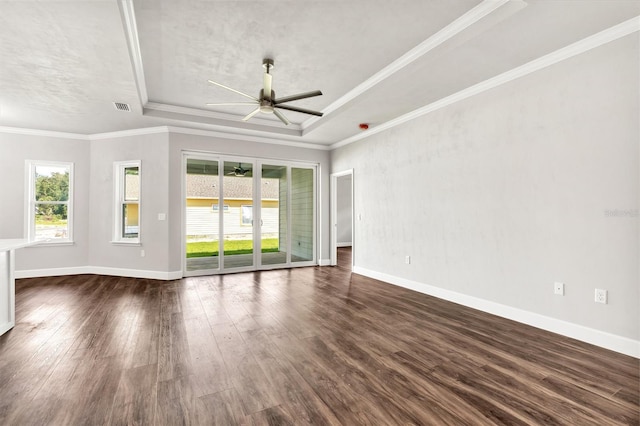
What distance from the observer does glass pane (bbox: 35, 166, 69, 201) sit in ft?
19.2

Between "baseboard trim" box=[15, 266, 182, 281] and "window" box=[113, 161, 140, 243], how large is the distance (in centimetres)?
64

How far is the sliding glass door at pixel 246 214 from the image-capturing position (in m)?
5.97

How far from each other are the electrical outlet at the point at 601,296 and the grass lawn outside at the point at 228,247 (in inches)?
208

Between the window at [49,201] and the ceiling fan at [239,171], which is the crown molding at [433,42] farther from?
the window at [49,201]

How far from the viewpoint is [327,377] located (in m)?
2.24

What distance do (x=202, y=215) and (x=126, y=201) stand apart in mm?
1555

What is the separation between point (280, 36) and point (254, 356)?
3170mm

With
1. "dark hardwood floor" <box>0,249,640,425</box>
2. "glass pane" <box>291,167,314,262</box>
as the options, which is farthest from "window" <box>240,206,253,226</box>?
"dark hardwood floor" <box>0,249,640,425</box>

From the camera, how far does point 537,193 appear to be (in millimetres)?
3283

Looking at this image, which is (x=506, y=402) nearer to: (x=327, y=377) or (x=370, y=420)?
(x=370, y=420)

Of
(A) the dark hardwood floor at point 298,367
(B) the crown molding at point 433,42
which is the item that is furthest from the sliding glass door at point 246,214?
(B) the crown molding at point 433,42

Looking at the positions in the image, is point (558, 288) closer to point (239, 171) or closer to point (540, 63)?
point (540, 63)

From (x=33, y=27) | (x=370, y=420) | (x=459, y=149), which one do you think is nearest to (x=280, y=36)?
(x=33, y=27)

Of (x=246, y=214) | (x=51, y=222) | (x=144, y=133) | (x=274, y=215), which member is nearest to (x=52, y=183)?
(x=51, y=222)
